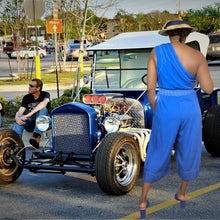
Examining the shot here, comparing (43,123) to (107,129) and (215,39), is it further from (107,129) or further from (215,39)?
(215,39)

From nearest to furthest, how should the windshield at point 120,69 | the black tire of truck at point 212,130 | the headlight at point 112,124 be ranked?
the headlight at point 112,124, the black tire of truck at point 212,130, the windshield at point 120,69

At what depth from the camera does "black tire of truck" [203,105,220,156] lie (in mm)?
7457

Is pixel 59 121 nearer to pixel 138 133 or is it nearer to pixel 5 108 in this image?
pixel 138 133

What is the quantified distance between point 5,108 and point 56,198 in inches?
255

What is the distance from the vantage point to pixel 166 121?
4633 millimetres

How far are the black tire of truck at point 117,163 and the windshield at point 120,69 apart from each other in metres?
1.92

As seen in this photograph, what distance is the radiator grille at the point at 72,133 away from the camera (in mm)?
6258

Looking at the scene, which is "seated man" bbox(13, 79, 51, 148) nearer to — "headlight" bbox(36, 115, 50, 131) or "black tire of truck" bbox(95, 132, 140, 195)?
"headlight" bbox(36, 115, 50, 131)

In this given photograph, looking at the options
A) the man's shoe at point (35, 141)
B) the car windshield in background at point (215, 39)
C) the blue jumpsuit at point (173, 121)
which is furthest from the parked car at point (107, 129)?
the car windshield in background at point (215, 39)

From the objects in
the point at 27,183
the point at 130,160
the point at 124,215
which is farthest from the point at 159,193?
the point at 27,183

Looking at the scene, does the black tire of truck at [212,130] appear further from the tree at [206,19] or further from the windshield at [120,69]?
the tree at [206,19]

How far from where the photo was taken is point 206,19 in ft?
172

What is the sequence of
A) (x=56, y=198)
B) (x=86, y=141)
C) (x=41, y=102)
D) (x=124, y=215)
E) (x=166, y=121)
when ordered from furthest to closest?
(x=41, y=102) → (x=86, y=141) → (x=56, y=198) → (x=124, y=215) → (x=166, y=121)

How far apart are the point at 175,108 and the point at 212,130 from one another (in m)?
3.05
